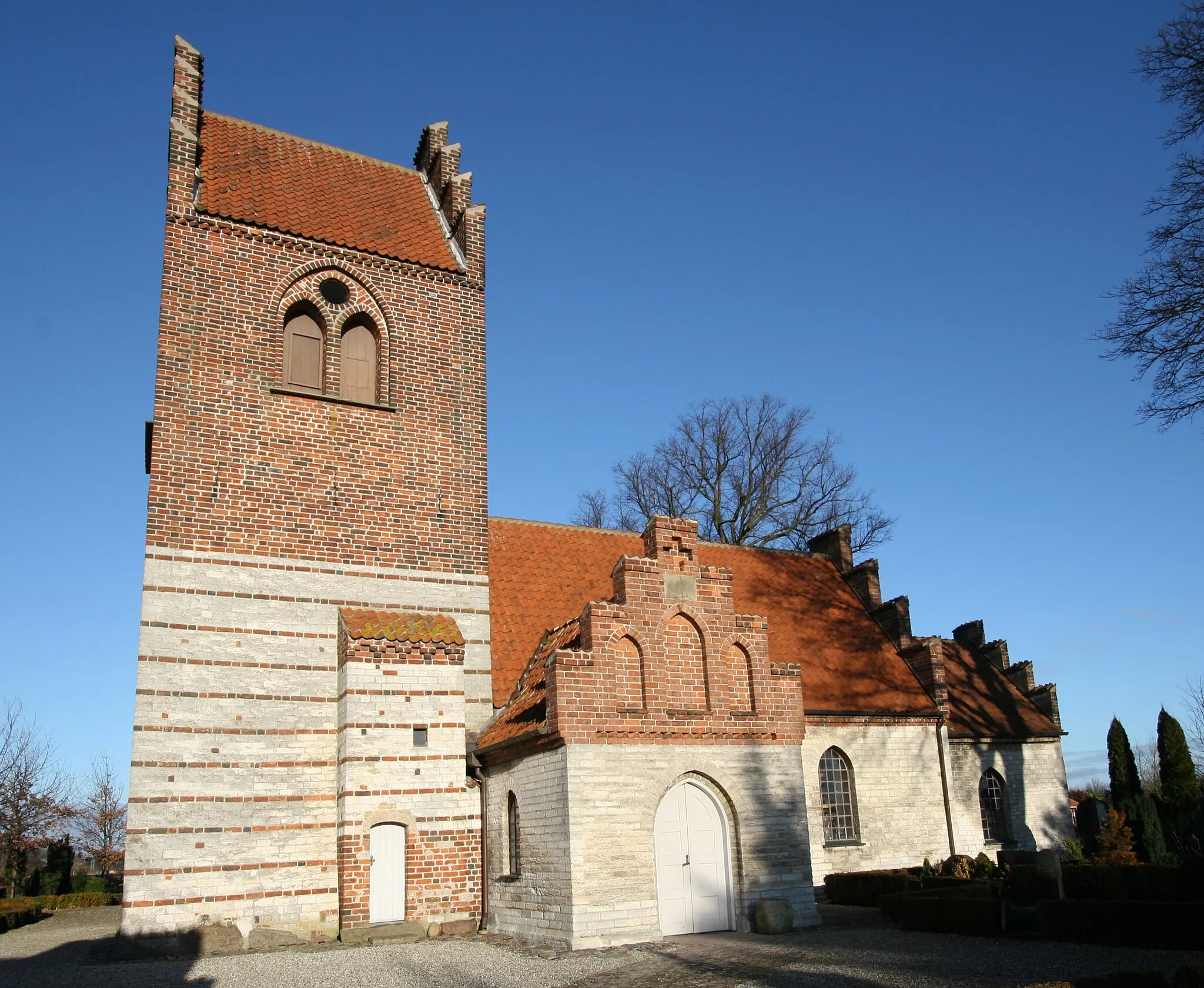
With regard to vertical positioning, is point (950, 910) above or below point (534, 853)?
below

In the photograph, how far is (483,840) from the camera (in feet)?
52.8

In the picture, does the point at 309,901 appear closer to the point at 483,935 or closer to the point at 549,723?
the point at 483,935

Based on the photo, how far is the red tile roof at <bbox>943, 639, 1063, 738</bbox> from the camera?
71.6 feet

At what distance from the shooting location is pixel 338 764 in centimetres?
1560

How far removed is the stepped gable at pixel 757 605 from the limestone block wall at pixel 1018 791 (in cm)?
173

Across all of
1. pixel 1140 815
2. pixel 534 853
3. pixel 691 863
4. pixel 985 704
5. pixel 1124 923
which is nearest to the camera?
pixel 1124 923

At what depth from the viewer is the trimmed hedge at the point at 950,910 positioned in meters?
14.0

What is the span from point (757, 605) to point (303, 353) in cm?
1159

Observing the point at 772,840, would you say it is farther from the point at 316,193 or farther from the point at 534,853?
the point at 316,193

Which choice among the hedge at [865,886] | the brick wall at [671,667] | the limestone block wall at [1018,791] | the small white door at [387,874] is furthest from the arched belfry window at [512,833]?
the limestone block wall at [1018,791]

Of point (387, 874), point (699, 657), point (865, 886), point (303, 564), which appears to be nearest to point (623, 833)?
point (699, 657)

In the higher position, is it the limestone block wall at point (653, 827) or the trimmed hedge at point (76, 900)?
the limestone block wall at point (653, 827)

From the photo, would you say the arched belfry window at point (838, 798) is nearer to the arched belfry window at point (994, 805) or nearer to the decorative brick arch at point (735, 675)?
the arched belfry window at point (994, 805)

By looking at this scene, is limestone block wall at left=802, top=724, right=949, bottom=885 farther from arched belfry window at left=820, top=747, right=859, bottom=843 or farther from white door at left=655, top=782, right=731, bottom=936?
white door at left=655, top=782, right=731, bottom=936
